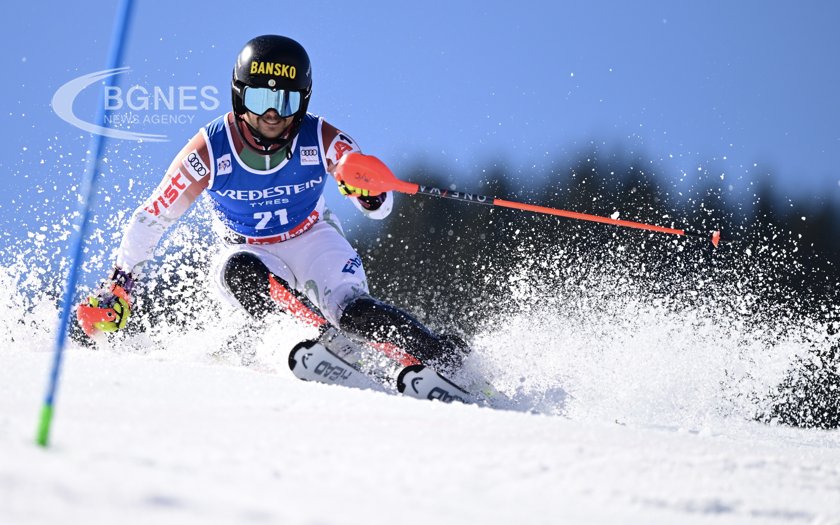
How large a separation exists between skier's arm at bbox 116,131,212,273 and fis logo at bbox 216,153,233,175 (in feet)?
Answer: 0.15

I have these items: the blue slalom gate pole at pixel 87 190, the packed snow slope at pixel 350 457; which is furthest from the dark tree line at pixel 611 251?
the blue slalom gate pole at pixel 87 190

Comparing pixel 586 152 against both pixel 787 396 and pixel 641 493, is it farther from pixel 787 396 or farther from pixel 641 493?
pixel 641 493

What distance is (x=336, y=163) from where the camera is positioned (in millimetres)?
5090

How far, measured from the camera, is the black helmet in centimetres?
473

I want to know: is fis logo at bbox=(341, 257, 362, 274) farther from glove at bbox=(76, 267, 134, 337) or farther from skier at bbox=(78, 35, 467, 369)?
glove at bbox=(76, 267, 134, 337)

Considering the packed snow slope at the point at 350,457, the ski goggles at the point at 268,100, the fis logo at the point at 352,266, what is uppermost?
the ski goggles at the point at 268,100

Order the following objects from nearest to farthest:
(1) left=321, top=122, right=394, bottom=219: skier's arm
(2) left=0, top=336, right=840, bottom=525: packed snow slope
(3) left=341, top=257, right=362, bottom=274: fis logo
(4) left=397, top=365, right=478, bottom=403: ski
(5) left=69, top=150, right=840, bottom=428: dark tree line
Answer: (2) left=0, top=336, right=840, bottom=525: packed snow slope < (4) left=397, top=365, right=478, bottom=403: ski < (1) left=321, top=122, right=394, bottom=219: skier's arm < (3) left=341, top=257, right=362, bottom=274: fis logo < (5) left=69, top=150, right=840, bottom=428: dark tree line

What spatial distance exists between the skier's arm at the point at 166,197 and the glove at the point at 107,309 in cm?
18

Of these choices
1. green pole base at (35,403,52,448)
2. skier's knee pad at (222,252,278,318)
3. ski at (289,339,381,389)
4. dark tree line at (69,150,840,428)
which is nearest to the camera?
green pole base at (35,403,52,448)

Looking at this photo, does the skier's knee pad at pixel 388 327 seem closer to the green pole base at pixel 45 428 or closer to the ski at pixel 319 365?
the ski at pixel 319 365

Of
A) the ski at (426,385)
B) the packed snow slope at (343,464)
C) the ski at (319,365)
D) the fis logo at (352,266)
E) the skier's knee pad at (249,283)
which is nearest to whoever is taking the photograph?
the packed snow slope at (343,464)

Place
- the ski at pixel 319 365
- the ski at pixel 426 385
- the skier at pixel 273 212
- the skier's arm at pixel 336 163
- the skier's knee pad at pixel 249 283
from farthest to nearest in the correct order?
the skier's arm at pixel 336 163, the skier's knee pad at pixel 249 283, the skier at pixel 273 212, the ski at pixel 319 365, the ski at pixel 426 385

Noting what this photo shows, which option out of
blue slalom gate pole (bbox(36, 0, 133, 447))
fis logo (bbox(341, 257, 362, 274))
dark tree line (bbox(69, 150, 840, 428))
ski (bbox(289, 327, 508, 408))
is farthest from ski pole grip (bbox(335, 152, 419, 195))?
dark tree line (bbox(69, 150, 840, 428))

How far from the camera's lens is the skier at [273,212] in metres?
4.58
